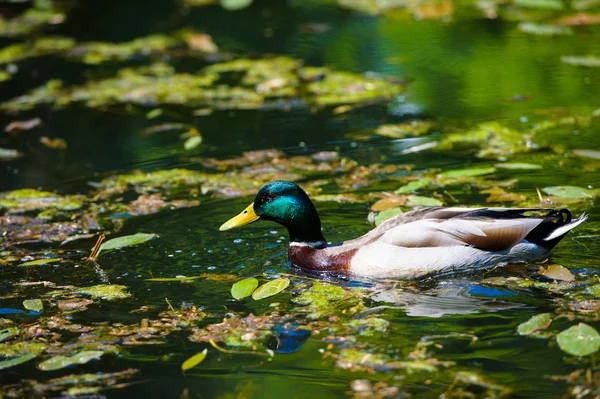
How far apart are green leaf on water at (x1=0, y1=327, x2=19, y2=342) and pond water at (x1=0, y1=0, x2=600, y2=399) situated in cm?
2

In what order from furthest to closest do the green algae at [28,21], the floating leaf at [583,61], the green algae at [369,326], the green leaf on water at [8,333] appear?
1. the green algae at [28,21]
2. the floating leaf at [583,61]
3. the green leaf on water at [8,333]
4. the green algae at [369,326]

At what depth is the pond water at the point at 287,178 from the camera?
4.78 meters

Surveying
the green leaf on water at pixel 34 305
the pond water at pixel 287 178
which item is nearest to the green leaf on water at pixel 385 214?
the pond water at pixel 287 178

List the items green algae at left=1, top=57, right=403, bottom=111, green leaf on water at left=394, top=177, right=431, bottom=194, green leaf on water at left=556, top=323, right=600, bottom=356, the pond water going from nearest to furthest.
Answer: green leaf on water at left=556, top=323, right=600, bottom=356
the pond water
green leaf on water at left=394, top=177, right=431, bottom=194
green algae at left=1, top=57, right=403, bottom=111

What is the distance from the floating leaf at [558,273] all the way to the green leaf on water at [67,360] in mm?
2692

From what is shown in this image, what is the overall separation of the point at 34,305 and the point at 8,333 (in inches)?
15.8

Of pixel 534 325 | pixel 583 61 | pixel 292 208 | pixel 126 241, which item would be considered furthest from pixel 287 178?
pixel 583 61

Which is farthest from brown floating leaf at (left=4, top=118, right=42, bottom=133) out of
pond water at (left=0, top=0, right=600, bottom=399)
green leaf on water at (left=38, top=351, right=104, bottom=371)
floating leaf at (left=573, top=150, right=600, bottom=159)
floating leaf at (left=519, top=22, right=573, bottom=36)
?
floating leaf at (left=519, top=22, right=573, bottom=36)

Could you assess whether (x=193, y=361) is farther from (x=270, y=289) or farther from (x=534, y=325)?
(x=534, y=325)

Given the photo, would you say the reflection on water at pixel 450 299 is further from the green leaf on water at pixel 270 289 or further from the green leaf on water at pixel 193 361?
the green leaf on water at pixel 193 361

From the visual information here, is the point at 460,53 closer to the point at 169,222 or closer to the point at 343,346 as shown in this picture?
the point at 169,222

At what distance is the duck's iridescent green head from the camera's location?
638cm

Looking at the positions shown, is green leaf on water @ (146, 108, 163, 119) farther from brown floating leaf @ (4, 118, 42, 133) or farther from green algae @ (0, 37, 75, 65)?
green algae @ (0, 37, 75, 65)

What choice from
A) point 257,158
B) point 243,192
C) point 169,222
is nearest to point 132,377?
point 169,222
